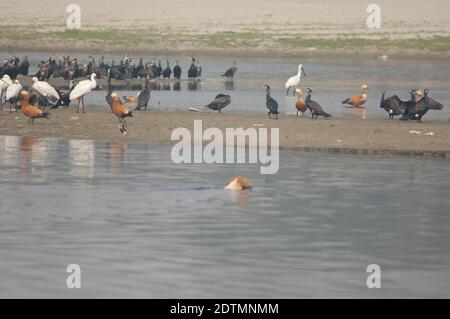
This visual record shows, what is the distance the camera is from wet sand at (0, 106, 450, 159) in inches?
1061

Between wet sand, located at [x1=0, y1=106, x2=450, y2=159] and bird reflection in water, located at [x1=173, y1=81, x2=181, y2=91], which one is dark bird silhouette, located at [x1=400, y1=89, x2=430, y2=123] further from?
bird reflection in water, located at [x1=173, y1=81, x2=181, y2=91]

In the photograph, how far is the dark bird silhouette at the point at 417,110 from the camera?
3081cm

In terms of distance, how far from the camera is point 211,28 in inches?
2680

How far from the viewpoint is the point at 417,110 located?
30859 mm

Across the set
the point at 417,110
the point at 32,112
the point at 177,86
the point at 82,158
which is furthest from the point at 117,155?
the point at 177,86

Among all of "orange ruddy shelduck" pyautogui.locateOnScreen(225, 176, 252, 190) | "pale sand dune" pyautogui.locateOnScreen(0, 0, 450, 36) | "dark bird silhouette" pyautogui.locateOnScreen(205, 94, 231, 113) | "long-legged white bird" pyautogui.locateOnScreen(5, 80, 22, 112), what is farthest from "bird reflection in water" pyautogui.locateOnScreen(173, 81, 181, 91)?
"pale sand dune" pyautogui.locateOnScreen(0, 0, 450, 36)

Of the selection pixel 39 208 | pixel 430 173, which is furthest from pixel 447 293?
pixel 430 173

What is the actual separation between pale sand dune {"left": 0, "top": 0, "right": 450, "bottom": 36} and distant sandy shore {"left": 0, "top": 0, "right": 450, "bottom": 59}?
49 mm

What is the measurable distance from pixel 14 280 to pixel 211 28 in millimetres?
54067

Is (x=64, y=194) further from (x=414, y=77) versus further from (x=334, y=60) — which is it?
(x=334, y=60)

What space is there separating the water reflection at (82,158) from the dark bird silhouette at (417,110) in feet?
25.4

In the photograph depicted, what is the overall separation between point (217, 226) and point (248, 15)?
55.8 meters

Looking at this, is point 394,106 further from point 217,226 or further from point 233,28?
point 233,28

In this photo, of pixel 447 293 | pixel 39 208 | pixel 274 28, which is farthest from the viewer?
pixel 274 28
